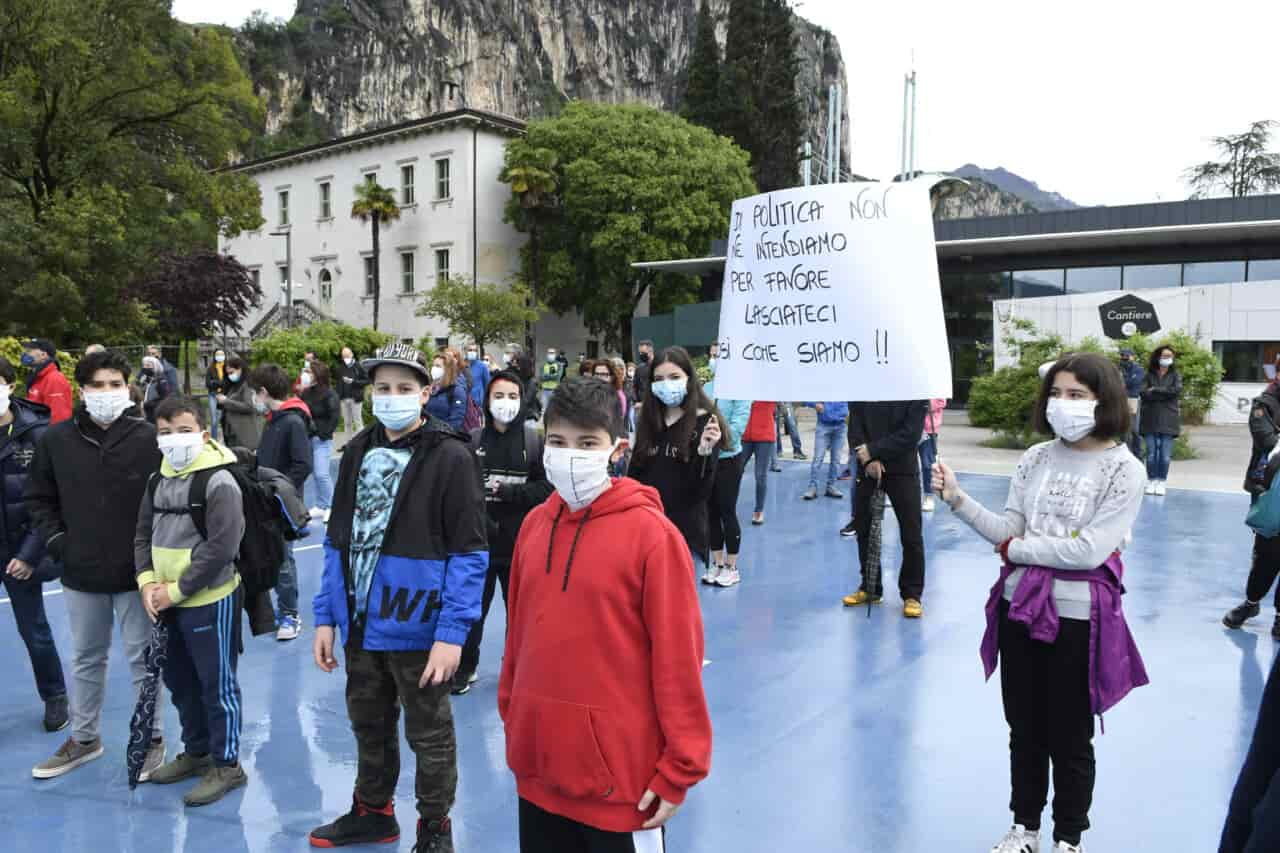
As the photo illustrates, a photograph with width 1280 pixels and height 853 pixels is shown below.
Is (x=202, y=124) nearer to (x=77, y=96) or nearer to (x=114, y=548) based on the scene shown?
(x=77, y=96)

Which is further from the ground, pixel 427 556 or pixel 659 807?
pixel 427 556

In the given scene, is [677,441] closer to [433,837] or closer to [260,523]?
[260,523]

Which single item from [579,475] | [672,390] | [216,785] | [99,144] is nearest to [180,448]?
[216,785]

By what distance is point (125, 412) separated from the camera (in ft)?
13.3

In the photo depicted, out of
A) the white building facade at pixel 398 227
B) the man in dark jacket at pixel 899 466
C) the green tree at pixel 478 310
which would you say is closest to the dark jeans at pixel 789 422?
the man in dark jacket at pixel 899 466

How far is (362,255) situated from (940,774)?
4053 centimetres

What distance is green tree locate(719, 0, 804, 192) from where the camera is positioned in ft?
167

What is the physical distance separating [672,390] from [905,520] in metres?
2.00

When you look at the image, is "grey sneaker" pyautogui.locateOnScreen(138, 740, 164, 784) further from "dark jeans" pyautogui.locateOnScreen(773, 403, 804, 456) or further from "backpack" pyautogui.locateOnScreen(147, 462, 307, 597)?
"dark jeans" pyautogui.locateOnScreen(773, 403, 804, 456)

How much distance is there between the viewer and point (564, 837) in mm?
2258

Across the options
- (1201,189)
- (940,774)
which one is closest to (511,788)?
(940,774)

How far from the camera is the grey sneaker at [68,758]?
398cm

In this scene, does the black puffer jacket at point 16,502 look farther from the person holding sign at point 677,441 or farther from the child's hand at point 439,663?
the person holding sign at point 677,441

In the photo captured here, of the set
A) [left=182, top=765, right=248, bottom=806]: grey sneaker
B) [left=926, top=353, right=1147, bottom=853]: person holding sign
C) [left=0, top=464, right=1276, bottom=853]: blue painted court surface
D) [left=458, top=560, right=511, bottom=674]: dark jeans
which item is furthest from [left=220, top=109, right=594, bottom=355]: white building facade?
[left=926, top=353, right=1147, bottom=853]: person holding sign
